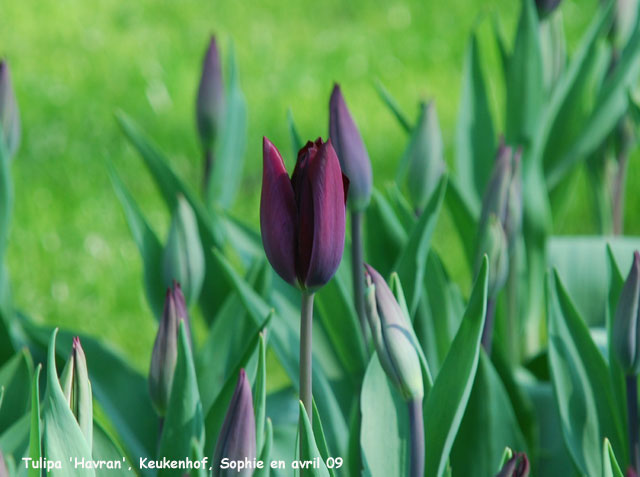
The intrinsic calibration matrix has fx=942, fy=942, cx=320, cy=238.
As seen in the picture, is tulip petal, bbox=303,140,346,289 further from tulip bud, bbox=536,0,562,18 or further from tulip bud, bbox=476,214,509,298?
tulip bud, bbox=536,0,562,18

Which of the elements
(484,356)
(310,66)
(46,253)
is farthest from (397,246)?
(310,66)

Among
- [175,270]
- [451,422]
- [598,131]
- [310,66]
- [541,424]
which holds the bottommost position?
[541,424]

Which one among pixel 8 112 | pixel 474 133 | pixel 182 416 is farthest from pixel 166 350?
pixel 474 133

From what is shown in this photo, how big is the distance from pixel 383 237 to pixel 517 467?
0.51 m

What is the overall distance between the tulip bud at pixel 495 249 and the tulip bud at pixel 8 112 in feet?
1.96

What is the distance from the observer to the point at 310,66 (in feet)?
11.4

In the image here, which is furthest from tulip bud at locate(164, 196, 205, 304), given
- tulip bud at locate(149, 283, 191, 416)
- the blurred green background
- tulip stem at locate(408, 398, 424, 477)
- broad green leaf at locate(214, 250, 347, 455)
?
the blurred green background

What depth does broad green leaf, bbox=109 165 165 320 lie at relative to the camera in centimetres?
113

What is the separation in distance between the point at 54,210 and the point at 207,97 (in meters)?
1.41

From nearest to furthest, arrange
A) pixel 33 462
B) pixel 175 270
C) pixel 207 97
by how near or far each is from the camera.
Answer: pixel 33 462 → pixel 175 270 → pixel 207 97

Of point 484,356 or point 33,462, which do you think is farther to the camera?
point 484,356

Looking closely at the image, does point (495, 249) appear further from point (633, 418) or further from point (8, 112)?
point (8, 112)

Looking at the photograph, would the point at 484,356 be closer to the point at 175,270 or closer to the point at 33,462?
the point at 175,270

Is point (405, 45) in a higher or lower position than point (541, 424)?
higher
